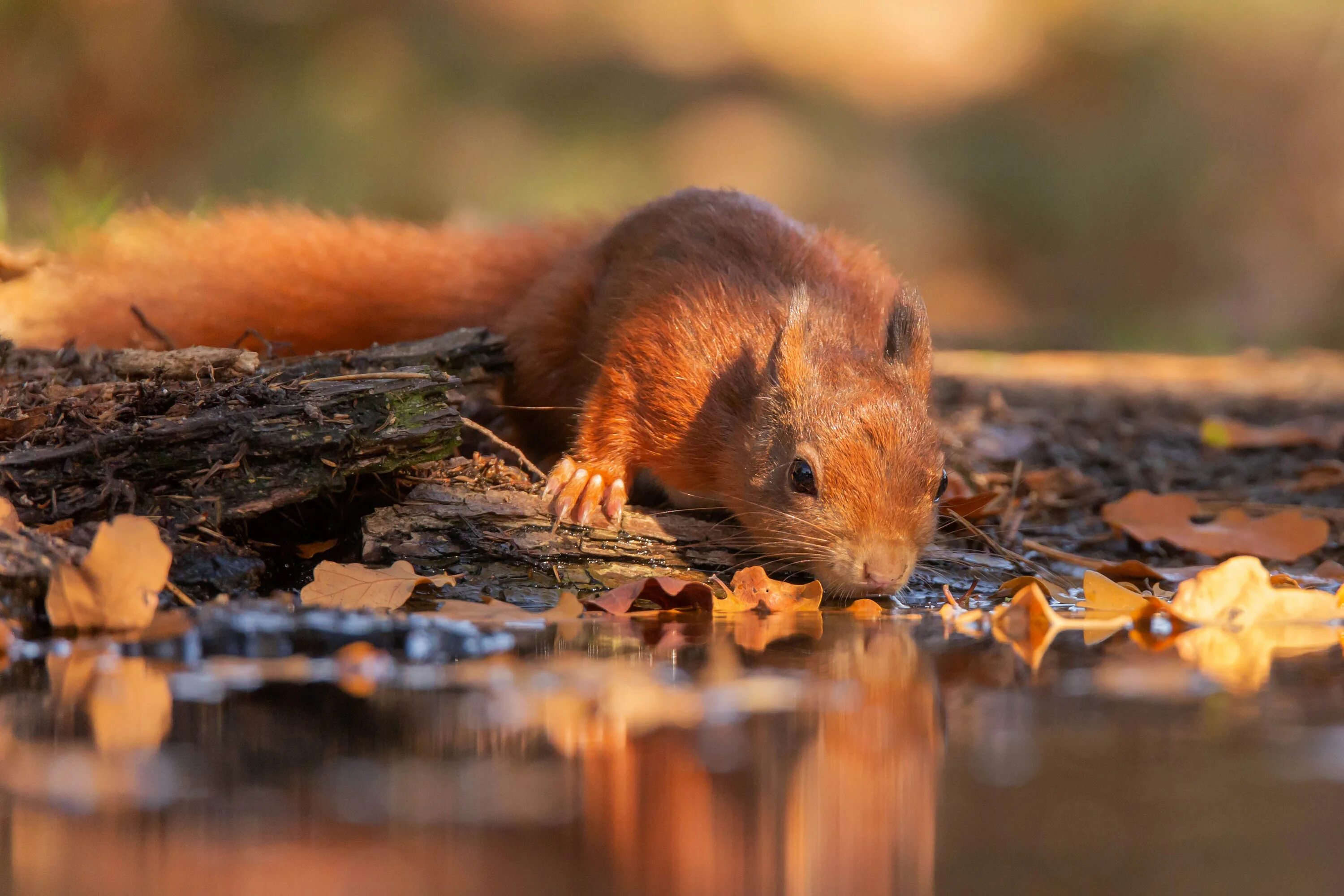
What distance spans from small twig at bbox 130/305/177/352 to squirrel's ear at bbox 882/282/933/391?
7.38 feet

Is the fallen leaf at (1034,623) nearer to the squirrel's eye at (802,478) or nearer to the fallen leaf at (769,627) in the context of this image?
the fallen leaf at (769,627)

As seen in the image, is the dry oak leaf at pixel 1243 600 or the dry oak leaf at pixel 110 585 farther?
the dry oak leaf at pixel 1243 600

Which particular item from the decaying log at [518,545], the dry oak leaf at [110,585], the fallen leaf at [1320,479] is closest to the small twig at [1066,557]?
the decaying log at [518,545]

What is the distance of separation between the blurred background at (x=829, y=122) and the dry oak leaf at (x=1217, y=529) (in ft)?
19.6

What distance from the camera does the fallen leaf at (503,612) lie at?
2.64m

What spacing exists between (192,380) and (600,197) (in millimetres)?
8622

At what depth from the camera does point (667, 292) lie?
3746mm

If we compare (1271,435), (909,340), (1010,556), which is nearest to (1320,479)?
(1271,435)

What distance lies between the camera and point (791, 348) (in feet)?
11.0

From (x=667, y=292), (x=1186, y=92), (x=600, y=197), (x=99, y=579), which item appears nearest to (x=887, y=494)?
(x=667, y=292)

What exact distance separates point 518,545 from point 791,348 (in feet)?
2.88

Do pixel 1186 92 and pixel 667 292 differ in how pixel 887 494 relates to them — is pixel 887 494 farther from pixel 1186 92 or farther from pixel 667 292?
pixel 1186 92

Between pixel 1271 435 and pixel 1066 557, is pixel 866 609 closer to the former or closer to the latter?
pixel 1066 557

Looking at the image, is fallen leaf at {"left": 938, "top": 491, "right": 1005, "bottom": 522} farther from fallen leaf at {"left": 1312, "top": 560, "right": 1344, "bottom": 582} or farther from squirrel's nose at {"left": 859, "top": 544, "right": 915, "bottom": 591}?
fallen leaf at {"left": 1312, "top": 560, "right": 1344, "bottom": 582}
